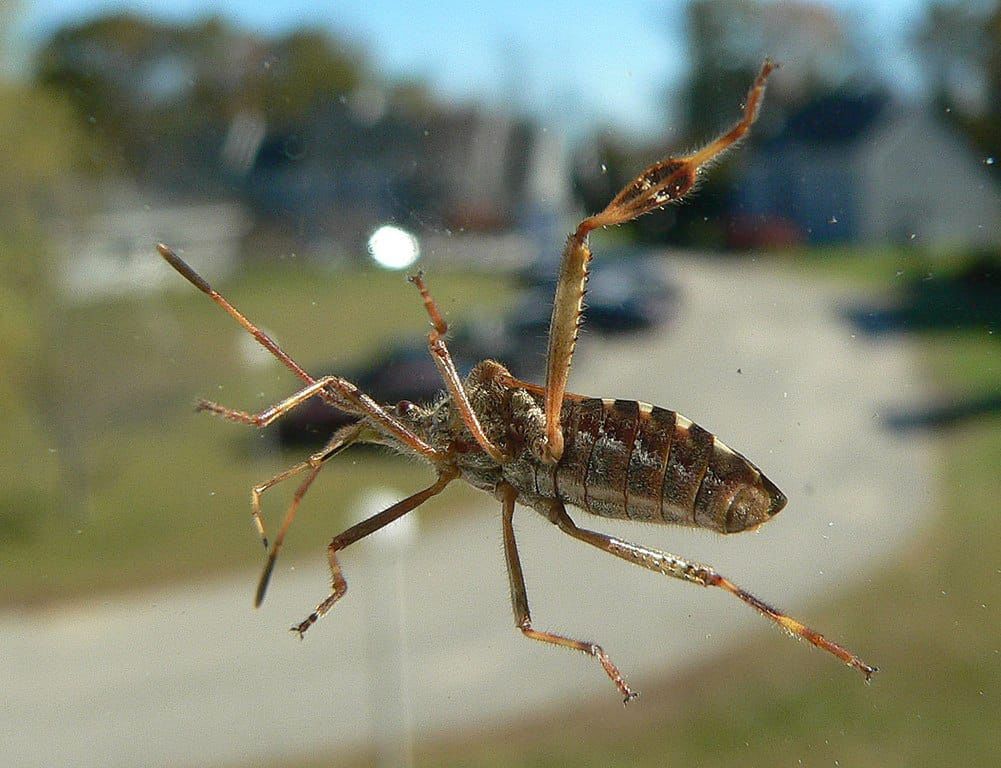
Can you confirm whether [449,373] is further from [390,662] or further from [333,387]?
[390,662]

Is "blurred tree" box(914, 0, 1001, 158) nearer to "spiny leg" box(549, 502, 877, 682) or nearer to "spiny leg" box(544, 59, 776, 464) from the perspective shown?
"spiny leg" box(544, 59, 776, 464)

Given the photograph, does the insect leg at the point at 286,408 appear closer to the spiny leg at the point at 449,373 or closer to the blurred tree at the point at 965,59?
the spiny leg at the point at 449,373

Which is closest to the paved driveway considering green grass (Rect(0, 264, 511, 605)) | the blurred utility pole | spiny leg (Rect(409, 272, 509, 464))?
the blurred utility pole

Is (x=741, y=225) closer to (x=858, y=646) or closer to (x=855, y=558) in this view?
(x=858, y=646)

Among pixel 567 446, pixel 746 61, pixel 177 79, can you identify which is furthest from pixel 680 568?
pixel 177 79

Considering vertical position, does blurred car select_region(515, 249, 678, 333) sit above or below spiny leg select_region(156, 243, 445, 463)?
above

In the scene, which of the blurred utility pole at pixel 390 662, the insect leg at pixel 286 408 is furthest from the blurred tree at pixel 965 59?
the blurred utility pole at pixel 390 662
